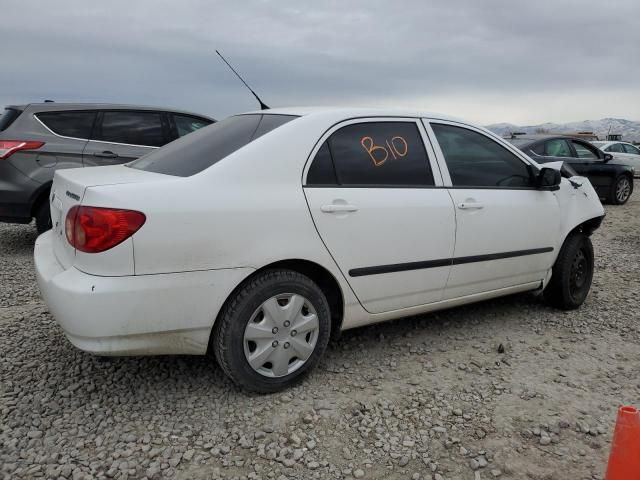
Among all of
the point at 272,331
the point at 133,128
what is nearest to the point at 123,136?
the point at 133,128

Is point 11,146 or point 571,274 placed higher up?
point 11,146

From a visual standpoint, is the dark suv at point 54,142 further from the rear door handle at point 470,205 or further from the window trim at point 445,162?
the rear door handle at point 470,205

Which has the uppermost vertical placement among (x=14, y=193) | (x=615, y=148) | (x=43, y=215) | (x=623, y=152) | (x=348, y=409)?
(x=615, y=148)

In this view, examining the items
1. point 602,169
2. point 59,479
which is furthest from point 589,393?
point 602,169

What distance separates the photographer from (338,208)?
292cm

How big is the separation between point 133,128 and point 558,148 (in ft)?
25.9

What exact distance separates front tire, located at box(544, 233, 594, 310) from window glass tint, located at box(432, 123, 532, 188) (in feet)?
2.41

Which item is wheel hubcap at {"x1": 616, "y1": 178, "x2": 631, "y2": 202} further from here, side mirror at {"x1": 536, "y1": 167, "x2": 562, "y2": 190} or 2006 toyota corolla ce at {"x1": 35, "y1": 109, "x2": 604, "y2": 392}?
2006 toyota corolla ce at {"x1": 35, "y1": 109, "x2": 604, "y2": 392}

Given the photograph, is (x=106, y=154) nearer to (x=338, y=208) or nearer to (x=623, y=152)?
(x=338, y=208)

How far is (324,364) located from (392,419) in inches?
27.2

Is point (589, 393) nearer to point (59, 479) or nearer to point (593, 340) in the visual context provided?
point (593, 340)

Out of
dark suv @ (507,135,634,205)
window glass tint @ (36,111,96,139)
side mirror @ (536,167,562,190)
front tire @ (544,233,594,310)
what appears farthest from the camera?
dark suv @ (507,135,634,205)

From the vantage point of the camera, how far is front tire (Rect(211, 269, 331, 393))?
2691mm

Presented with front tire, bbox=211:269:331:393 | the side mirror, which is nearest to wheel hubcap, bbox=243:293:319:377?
front tire, bbox=211:269:331:393
